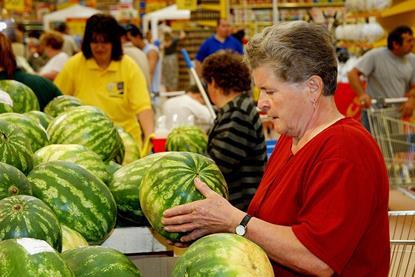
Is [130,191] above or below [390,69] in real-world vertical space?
above

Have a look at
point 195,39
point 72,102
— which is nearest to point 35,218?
point 72,102

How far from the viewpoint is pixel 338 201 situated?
87.0 inches

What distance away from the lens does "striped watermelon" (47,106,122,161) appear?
334 cm

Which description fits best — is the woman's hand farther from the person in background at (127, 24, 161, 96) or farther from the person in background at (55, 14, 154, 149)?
the person in background at (127, 24, 161, 96)

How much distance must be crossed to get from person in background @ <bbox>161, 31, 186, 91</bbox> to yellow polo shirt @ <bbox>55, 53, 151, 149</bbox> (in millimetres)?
11827

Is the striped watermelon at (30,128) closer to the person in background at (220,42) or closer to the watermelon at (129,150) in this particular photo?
the watermelon at (129,150)

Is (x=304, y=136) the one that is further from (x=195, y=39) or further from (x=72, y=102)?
(x=195, y=39)

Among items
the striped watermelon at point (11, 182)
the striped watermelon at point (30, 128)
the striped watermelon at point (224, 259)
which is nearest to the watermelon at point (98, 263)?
the striped watermelon at point (224, 259)

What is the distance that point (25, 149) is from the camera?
271 cm

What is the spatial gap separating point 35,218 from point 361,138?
897mm

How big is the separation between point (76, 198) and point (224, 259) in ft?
2.55

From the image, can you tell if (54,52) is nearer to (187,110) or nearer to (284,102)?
(187,110)

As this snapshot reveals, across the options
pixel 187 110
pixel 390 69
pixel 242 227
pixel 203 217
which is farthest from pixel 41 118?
pixel 390 69

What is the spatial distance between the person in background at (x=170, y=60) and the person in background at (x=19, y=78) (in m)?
12.7
